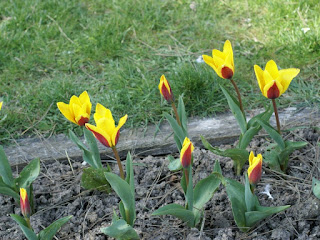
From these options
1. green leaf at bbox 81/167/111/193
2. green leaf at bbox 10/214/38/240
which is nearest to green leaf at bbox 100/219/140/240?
green leaf at bbox 10/214/38/240

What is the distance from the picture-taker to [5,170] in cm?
233

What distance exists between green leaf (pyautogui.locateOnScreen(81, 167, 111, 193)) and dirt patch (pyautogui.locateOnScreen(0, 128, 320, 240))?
0.16 ft

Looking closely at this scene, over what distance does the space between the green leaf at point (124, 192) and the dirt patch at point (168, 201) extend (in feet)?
0.44

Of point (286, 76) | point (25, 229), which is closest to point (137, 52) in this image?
point (286, 76)

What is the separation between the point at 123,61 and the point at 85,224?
5.21ft

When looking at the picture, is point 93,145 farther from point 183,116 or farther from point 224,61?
point 224,61

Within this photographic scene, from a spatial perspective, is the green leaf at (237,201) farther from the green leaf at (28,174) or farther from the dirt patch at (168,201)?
the green leaf at (28,174)

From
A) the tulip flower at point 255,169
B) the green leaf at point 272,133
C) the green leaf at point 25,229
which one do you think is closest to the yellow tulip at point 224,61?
the green leaf at point 272,133

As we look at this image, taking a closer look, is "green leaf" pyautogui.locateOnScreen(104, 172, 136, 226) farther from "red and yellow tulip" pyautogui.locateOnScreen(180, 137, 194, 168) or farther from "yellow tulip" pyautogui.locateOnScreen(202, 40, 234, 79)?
"yellow tulip" pyautogui.locateOnScreen(202, 40, 234, 79)

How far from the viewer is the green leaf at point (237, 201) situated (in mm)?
2029

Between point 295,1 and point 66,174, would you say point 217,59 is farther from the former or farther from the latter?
point 295,1

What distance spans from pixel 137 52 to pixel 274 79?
5.69 ft

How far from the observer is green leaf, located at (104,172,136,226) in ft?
6.43

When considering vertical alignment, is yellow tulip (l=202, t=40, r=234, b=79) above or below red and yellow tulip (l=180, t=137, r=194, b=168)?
above
